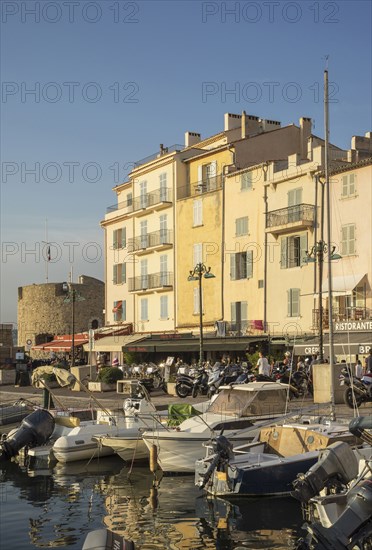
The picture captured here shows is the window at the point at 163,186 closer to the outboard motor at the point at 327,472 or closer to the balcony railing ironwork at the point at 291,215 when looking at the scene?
the balcony railing ironwork at the point at 291,215

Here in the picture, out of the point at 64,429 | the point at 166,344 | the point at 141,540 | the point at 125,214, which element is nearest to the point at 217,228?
the point at 166,344

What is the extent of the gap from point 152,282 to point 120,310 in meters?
5.14

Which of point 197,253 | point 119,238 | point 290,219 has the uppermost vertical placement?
point 119,238

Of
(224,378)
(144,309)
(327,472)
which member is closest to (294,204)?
(224,378)

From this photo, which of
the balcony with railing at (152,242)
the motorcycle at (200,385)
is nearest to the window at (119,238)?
the balcony with railing at (152,242)

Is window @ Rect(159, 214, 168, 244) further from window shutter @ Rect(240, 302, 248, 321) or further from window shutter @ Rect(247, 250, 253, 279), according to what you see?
window shutter @ Rect(240, 302, 248, 321)

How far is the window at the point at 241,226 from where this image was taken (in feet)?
143

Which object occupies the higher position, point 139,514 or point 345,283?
point 345,283

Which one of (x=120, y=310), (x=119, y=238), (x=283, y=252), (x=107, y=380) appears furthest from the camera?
(x=119, y=238)

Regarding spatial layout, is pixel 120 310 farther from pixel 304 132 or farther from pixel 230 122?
pixel 304 132

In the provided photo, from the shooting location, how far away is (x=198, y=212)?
47.3 meters

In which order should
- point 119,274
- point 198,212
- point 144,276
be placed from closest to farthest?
1. point 198,212
2. point 144,276
3. point 119,274

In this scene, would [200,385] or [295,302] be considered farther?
[295,302]

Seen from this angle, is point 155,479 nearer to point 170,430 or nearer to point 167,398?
point 170,430
